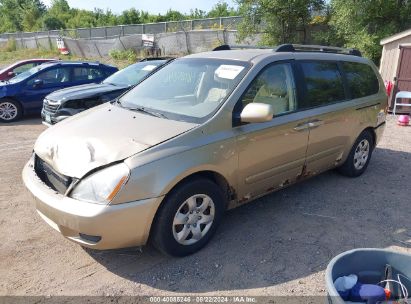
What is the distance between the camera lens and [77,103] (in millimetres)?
7785

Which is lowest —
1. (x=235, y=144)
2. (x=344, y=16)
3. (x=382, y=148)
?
(x=382, y=148)

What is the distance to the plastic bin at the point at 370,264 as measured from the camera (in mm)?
2533

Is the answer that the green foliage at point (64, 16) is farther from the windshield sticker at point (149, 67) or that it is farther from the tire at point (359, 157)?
the tire at point (359, 157)

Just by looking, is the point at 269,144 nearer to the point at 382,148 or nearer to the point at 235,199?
the point at 235,199

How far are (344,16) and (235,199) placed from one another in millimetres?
12739

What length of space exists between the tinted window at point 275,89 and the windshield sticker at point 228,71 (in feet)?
0.62

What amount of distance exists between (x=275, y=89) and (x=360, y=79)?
6.30 ft

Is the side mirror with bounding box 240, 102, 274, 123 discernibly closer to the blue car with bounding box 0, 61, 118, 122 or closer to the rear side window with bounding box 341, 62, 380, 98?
the rear side window with bounding box 341, 62, 380, 98

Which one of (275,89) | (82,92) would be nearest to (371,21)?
(82,92)

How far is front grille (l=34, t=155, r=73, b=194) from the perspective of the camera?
3.00m

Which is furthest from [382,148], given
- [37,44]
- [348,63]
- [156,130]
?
[37,44]

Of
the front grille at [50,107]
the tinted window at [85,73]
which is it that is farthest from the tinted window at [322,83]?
the tinted window at [85,73]

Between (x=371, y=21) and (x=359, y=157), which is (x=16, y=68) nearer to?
(x=359, y=157)

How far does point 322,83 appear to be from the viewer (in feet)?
14.5
